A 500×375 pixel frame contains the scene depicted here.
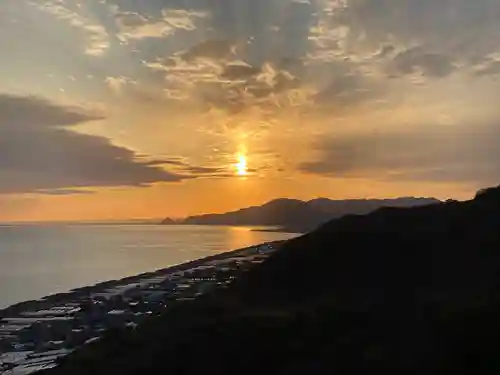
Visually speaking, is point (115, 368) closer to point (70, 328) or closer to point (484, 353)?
point (484, 353)

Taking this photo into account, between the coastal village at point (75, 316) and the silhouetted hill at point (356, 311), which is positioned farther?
the coastal village at point (75, 316)

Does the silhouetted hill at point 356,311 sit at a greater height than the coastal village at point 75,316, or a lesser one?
greater

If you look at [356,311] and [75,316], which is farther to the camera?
[75,316]

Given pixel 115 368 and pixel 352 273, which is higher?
pixel 352 273

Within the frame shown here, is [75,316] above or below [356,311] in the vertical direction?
below

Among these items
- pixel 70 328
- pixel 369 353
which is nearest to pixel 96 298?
pixel 70 328
